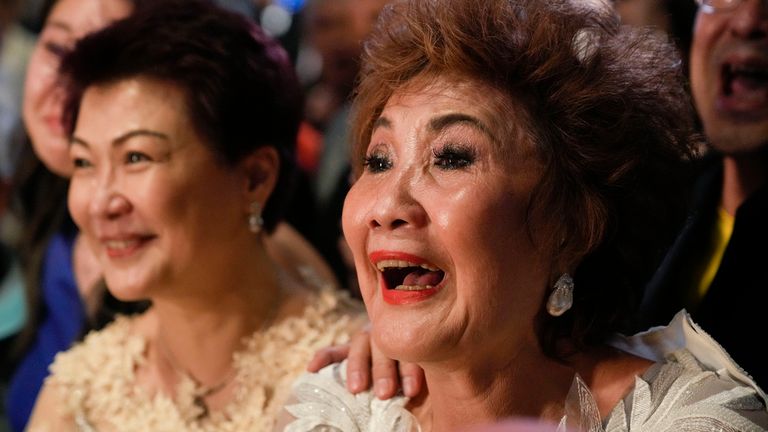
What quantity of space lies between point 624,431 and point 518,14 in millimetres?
672

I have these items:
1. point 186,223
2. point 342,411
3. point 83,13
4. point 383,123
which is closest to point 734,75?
point 383,123

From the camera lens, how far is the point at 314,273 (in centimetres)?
261

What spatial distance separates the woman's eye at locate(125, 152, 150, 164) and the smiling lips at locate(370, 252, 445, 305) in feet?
2.65

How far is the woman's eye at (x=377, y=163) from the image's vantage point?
171 cm

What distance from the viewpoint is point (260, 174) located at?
2438 mm

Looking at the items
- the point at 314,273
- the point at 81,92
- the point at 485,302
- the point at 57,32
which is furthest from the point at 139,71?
the point at 485,302

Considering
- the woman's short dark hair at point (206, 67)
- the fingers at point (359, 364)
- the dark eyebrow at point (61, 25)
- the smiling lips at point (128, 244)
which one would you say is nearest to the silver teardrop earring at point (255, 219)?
the woman's short dark hair at point (206, 67)

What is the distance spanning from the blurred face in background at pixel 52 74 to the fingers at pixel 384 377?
1528mm

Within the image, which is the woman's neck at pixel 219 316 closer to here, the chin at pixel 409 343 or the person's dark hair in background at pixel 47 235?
the person's dark hair in background at pixel 47 235

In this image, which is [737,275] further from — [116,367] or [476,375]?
[116,367]

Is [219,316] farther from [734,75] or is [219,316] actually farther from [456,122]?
[734,75]

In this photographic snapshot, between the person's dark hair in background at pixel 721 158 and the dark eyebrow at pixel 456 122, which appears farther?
the person's dark hair in background at pixel 721 158

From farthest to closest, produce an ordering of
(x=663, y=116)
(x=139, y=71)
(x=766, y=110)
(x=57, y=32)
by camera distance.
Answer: (x=57, y=32) → (x=139, y=71) → (x=766, y=110) → (x=663, y=116)

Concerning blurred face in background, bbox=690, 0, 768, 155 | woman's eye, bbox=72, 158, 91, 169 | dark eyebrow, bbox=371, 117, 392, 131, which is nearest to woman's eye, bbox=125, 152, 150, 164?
woman's eye, bbox=72, 158, 91, 169
